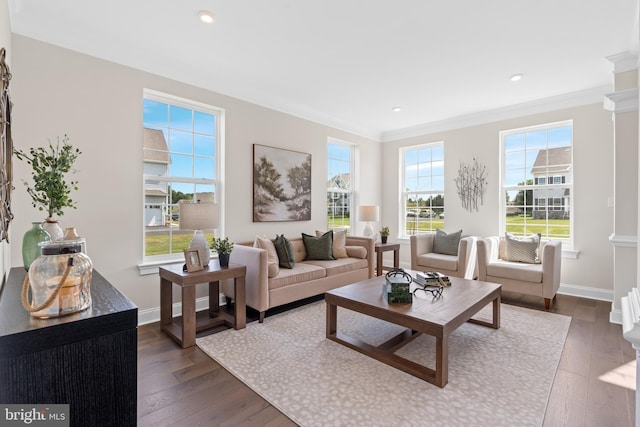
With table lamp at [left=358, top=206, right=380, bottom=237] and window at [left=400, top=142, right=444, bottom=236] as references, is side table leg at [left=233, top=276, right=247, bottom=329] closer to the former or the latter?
table lamp at [left=358, top=206, right=380, bottom=237]

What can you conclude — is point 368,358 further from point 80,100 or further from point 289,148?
point 80,100

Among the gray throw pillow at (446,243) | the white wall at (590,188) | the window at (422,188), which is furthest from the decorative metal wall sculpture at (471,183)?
the gray throw pillow at (446,243)

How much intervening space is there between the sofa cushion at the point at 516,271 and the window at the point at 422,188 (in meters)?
1.55

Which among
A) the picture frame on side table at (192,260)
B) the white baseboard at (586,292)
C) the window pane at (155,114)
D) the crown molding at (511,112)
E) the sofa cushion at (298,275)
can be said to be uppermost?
the crown molding at (511,112)

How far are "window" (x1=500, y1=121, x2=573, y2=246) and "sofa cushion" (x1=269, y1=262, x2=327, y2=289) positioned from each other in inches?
122

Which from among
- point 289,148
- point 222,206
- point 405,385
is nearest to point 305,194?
point 289,148

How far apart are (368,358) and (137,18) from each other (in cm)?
326

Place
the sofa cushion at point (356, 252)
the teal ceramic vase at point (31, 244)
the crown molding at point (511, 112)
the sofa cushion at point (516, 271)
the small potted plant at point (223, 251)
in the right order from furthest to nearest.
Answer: the sofa cushion at point (356, 252) → the crown molding at point (511, 112) → the sofa cushion at point (516, 271) → the small potted plant at point (223, 251) → the teal ceramic vase at point (31, 244)

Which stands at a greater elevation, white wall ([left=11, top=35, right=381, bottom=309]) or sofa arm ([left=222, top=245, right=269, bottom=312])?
white wall ([left=11, top=35, right=381, bottom=309])

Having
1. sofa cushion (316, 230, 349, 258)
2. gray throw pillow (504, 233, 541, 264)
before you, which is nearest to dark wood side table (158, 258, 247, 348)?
sofa cushion (316, 230, 349, 258)

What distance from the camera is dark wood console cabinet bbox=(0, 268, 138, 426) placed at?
0.84 metres

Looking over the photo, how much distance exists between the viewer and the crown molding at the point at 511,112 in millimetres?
3928

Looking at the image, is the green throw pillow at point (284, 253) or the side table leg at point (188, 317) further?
the green throw pillow at point (284, 253)

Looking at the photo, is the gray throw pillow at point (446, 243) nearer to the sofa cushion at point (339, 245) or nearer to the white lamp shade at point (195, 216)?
the sofa cushion at point (339, 245)
